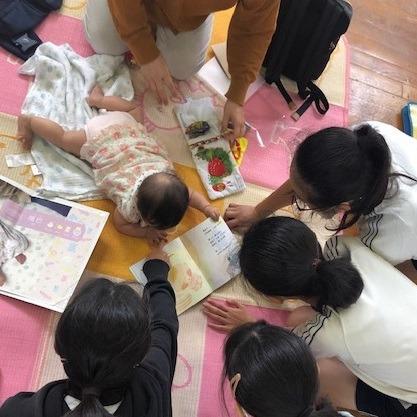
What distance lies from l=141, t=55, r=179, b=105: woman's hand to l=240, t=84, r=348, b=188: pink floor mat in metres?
0.30

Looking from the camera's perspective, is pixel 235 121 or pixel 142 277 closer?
pixel 142 277

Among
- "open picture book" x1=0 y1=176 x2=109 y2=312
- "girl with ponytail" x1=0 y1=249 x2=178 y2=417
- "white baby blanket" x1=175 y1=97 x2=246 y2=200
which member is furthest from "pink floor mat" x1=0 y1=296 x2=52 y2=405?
"white baby blanket" x1=175 y1=97 x2=246 y2=200

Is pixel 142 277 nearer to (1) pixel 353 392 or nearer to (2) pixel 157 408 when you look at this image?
(2) pixel 157 408

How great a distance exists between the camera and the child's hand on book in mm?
1333

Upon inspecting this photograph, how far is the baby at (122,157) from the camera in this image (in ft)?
4.30

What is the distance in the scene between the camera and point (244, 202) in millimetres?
1514

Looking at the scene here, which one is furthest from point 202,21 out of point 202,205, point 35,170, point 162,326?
point 162,326

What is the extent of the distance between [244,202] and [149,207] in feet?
1.26

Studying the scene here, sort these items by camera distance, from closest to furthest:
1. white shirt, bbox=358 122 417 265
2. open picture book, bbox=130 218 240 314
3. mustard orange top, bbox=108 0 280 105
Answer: white shirt, bbox=358 122 417 265
mustard orange top, bbox=108 0 280 105
open picture book, bbox=130 218 240 314

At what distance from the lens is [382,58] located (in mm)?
1930

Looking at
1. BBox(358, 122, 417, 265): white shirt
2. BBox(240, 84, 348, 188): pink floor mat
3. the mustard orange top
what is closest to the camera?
BBox(358, 122, 417, 265): white shirt

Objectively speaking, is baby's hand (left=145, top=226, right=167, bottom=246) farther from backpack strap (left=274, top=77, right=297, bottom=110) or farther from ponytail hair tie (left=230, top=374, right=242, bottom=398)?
backpack strap (left=274, top=77, right=297, bottom=110)

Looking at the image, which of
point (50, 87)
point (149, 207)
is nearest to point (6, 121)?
point (50, 87)

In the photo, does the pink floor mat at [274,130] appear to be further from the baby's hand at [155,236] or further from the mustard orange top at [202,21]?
the baby's hand at [155,236]
